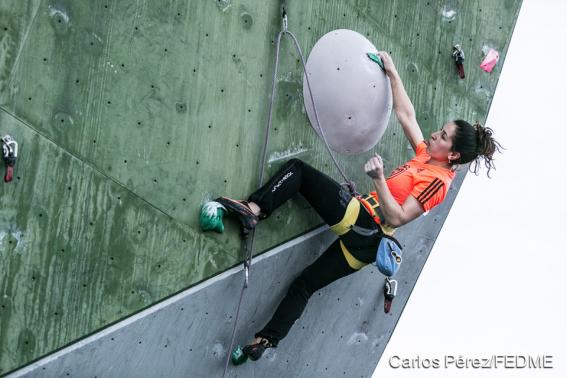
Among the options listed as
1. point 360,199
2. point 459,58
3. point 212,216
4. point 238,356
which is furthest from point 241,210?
point 459,58

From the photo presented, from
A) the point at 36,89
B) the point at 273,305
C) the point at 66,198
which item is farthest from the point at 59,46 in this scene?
the point at 273,305

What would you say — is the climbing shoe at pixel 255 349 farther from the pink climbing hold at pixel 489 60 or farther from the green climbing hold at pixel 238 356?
the pink climbing hold at pixel 489 60

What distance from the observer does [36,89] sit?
3312 mm

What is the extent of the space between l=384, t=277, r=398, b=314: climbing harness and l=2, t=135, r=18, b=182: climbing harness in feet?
5.50

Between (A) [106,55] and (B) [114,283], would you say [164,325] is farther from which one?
(A) [106,55]

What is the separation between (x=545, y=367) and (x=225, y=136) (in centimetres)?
241

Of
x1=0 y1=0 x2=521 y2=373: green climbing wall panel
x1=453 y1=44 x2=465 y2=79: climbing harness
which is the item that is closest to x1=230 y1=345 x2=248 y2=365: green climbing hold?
x1=0 y1=0 x2=521 y2=373: green climbing wall panel

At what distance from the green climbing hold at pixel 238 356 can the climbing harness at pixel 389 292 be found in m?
0.68

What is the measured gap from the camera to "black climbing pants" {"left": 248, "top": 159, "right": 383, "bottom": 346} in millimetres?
3752

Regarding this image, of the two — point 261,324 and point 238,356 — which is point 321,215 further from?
point 238,356

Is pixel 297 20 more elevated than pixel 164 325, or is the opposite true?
pixel 297 20

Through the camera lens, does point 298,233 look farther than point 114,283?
Yes

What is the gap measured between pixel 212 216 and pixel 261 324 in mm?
542

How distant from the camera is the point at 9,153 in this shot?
3.24m
